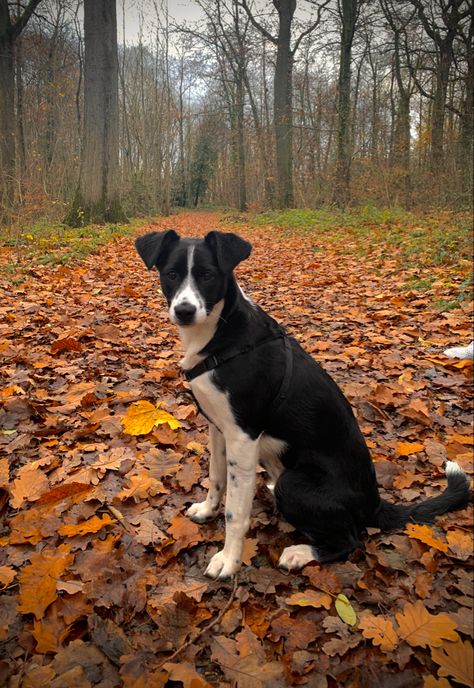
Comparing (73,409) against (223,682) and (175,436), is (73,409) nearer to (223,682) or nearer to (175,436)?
(175,436)

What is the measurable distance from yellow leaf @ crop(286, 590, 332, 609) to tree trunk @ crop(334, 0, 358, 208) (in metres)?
19.5

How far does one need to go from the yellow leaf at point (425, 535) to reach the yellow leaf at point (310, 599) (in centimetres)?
62

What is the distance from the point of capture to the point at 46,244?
1082 centimetres

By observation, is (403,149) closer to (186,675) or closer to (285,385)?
(285,385)

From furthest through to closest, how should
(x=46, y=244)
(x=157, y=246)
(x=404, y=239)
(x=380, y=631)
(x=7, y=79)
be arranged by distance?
(x=7, y=79) < (x=404, y=239) < (x=46, y=244) < (x=157, y=246) < (x=380, y=631)

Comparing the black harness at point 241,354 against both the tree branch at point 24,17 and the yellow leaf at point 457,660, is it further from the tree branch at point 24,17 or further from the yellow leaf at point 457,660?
the tree branch at point 24,17

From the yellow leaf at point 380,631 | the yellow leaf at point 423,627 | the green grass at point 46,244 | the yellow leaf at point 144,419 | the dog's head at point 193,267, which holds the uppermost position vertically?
the green grass at point 46,244

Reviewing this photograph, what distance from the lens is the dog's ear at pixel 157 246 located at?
276 centimetres

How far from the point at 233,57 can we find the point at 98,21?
700 inches

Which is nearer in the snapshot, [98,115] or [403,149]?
[98,115]

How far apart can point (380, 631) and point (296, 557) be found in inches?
22.6

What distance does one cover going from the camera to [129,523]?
9.09ft

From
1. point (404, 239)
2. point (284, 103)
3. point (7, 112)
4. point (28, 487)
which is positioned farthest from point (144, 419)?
point (284, 103)

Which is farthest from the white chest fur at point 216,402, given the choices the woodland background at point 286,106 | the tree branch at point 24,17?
the tree branch at point 24,17
